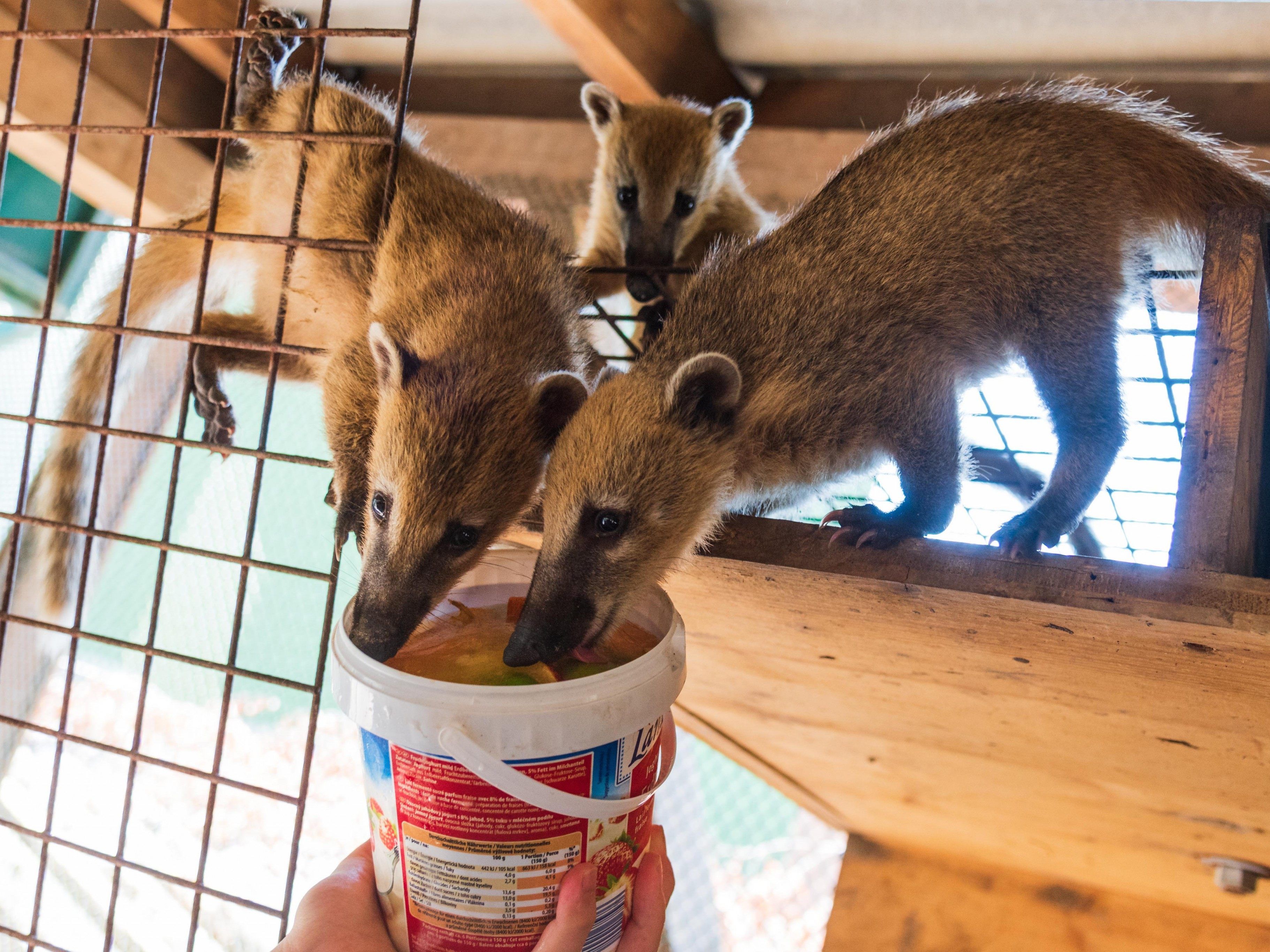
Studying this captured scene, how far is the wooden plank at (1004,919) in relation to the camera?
73.0 inches

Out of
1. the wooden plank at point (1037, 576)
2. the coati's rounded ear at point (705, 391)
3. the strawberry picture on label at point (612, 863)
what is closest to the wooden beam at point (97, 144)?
the coati's rounded ear at point (705, 391)

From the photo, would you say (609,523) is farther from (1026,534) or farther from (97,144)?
(97,144)

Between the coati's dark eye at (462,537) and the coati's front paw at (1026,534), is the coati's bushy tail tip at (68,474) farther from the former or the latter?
the coati's front paw at (1026,534)

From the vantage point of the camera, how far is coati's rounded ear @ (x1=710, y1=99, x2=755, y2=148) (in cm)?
293

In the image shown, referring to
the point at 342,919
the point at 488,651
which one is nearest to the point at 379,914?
the point at 342,919

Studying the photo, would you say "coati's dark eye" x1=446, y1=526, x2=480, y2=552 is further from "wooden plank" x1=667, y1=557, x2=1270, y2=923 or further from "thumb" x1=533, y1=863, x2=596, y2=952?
"thumb" x1=533, y1=863, x2=596, y2=952

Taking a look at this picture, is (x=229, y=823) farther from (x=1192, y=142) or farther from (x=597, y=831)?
(x=1192, y=142)

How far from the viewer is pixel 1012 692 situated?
1.32 meters

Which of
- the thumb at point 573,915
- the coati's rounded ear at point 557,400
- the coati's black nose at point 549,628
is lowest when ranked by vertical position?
the thumb at point 573,915

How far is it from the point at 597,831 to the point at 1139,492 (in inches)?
75.7

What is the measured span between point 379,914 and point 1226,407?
55.9 inches

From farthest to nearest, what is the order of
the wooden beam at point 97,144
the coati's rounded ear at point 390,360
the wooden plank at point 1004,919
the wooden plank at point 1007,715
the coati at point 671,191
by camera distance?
the wooden beam at point 97,144, the coati at point 671,191, the wooden plank at point 1004,919, the coati's rounded ear at point 390,360, the wooden plank at point 1007,715

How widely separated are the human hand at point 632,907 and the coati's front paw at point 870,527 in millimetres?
559

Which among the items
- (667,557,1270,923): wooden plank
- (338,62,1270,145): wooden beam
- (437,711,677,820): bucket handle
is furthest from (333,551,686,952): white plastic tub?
(338,62,1270,145): wooden beam
